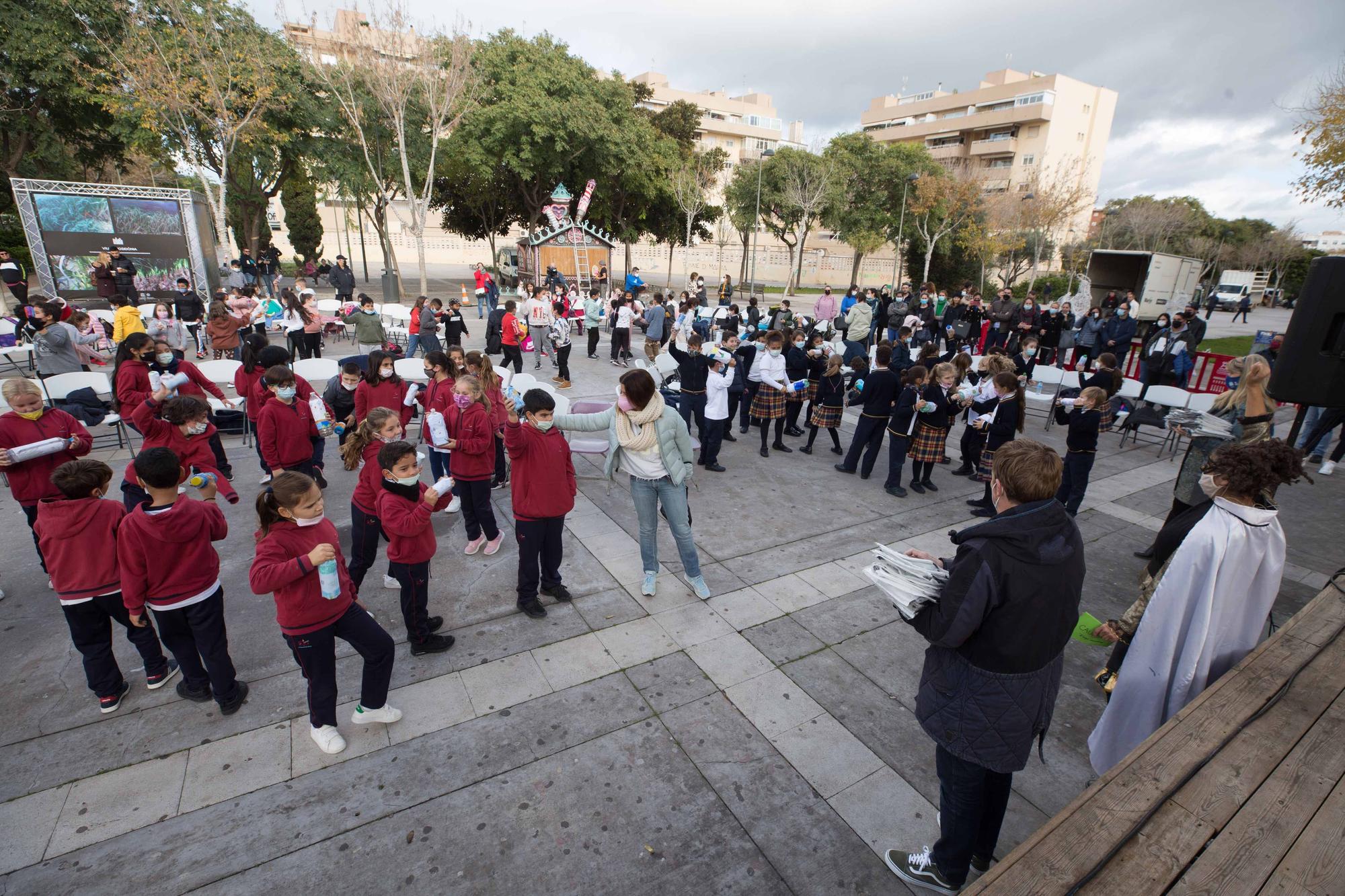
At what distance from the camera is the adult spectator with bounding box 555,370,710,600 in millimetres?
4535

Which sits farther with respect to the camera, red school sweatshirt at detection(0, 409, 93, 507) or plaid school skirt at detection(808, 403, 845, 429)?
plaid school skirt at detection(808, 403, 845, 429)

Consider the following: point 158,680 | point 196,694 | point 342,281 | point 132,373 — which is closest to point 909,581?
point 196,694

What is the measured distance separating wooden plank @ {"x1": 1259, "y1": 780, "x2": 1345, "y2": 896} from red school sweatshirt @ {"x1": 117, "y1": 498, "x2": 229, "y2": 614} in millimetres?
4553

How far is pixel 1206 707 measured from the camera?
2.49 m

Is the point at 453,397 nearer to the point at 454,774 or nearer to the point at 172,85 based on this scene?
the point at 454,774

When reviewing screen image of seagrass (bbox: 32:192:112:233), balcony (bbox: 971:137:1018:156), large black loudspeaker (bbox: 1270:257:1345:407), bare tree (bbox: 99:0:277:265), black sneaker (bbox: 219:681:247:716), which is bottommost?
black sneaker (bbox: 219:681:247:716)

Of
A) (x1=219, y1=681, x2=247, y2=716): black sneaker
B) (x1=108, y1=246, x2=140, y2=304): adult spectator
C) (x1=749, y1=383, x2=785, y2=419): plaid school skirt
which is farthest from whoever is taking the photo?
(x1=108, y1=246, x2=140, y2=304): adult spectator

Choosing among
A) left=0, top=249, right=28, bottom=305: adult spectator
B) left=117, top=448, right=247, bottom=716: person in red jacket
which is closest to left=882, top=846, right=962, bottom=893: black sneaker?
left=117, top=448, right=247, bottom=716: person in red jacket

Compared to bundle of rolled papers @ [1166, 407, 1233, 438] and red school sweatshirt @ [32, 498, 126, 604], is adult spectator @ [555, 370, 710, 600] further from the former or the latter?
bundle of rolled papers @ [1166, 407, 1233, 438]

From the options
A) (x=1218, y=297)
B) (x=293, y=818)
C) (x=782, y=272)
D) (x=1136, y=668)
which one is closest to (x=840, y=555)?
A: (x=1136, y=668)

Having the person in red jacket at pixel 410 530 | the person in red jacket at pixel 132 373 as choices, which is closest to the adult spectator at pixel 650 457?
the person in red jacket at pixel 410 530

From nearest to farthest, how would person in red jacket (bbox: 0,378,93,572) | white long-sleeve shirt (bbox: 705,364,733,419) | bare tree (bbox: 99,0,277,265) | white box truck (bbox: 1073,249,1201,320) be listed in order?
1. person in red jacket (bbox: 0,378,93,572)
2. white long-sleeve shirt (bbox: 705,364,733,419)
3. bare tree (bbox: 99,0,277,265)
4. white box truck (bbox: 1073,249,1201,320)

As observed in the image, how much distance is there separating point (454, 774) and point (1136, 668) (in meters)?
3.52

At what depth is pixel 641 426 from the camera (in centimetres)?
459
